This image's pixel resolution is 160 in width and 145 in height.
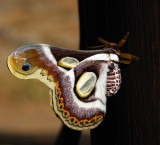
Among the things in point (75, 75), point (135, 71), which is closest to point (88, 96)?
point (75, 75)

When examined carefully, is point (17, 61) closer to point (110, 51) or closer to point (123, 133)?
point (110, 51)

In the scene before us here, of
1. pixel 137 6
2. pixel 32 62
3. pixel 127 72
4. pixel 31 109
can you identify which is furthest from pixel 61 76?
pixel 31 109

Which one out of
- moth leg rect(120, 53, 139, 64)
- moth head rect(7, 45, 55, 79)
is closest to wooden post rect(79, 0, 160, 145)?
moth leg rect(120, 53, 139, 64)

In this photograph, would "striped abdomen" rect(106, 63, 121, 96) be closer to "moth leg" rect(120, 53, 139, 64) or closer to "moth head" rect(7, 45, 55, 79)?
"moth leg" rect(120, 53, 139, 64)

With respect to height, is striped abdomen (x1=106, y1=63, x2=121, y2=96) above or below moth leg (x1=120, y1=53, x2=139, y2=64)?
below

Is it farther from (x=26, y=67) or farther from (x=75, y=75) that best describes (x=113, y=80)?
(x=26, y=67)

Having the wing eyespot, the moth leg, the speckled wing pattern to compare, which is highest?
the moth leg
